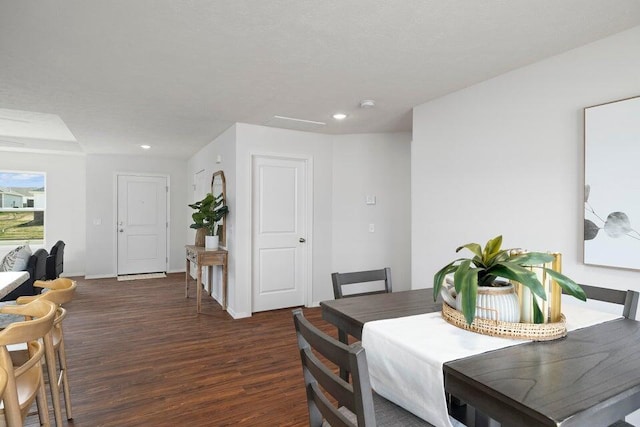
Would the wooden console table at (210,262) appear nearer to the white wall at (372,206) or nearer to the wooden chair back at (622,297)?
the white wall at (372,206)

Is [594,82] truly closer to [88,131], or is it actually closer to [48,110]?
[48,110]

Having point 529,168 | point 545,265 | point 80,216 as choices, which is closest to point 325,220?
point 529,168

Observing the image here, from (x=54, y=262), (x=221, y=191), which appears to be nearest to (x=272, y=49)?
(x=221, y=191)

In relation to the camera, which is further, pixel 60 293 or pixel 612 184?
pixel 612 184

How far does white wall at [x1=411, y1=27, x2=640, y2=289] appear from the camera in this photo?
2.14m

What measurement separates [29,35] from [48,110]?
1930 mm

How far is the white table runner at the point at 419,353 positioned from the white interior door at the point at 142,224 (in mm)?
6714

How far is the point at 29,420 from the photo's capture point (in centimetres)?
212

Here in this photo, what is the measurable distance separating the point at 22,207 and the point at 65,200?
64 centimetres

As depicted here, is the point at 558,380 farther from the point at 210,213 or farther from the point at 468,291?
the point at 210,213

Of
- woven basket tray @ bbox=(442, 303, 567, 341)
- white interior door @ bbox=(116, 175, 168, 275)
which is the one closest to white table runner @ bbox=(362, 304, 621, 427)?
woven basket tray @ bbox=(442, 303, 567, 341)

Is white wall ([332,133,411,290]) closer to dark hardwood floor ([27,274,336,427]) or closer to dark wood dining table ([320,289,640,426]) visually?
dark hardwood floor ([27,274,336,427])

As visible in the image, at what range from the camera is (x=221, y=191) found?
4.73 meters

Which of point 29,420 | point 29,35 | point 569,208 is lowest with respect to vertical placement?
point 29,420
